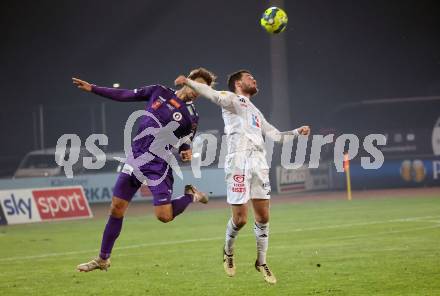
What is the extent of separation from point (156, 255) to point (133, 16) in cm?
3629

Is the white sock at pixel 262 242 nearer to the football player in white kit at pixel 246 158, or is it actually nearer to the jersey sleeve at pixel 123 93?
the football player in white kit at pixel 246 158

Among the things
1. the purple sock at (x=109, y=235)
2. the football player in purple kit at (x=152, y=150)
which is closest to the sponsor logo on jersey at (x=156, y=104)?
the football player in purple kit at (x=152, y=150)

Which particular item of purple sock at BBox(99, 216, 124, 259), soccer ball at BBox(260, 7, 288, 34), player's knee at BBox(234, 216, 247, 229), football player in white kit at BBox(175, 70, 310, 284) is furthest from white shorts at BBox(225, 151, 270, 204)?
soccer ball at BBox(260, 7, 288, 34)

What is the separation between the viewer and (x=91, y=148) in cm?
3491

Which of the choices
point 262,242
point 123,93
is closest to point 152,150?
point 123,93

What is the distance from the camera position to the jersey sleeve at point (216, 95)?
36.2 ft

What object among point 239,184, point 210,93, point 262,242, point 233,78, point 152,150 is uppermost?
point 233,78

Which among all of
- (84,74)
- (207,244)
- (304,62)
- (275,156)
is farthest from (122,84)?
(207,244)

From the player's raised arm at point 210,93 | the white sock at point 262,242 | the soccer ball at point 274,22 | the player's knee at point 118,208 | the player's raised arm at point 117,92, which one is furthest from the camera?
the soccer ball at point 274,22

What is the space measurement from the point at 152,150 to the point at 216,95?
3.74 feet

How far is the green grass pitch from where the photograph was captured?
451 inches

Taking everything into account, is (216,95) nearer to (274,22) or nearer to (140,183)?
(140,183)

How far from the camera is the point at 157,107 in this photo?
38.3ft

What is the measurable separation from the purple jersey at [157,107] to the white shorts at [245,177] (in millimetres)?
767
